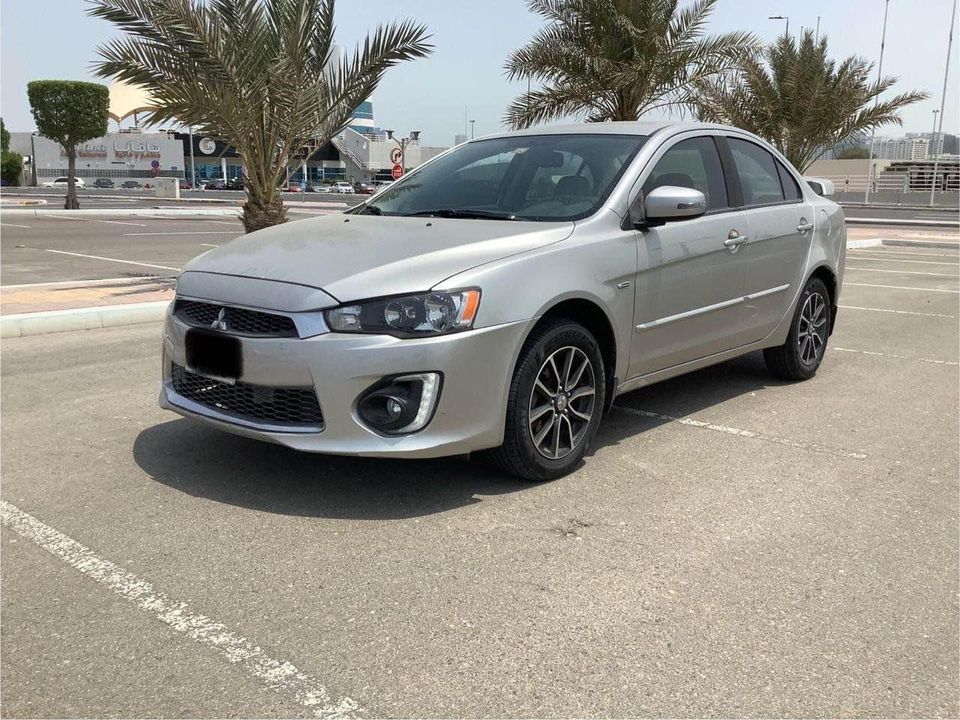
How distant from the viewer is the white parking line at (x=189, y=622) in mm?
2582

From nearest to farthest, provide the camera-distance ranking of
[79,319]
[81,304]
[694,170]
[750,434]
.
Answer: [750,434]
[694,170]
[79,319]
[81,304]

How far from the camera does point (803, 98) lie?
21.1 metres

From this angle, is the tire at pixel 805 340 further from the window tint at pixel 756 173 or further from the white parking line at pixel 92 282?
the white parking line at pixel 92 282

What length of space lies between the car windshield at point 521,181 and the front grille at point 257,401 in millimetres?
1469

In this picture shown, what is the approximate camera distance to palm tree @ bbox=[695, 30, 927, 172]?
2109cm

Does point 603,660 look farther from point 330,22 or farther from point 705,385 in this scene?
point 330,22

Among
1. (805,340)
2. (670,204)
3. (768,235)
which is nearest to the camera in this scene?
(670,204)

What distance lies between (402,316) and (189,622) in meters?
1.44

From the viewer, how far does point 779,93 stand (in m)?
21.5

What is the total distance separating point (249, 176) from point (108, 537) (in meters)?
8.01

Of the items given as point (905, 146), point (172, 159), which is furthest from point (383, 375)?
point (905, 146)

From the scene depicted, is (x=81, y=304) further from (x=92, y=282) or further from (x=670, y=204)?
(x=670, y=204)

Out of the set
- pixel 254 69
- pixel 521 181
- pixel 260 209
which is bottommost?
pixel 260 209

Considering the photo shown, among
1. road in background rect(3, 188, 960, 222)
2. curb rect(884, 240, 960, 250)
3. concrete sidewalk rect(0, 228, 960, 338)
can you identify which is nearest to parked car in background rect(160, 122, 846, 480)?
concrete sidewalk rect(0, 228, 960, 338)
